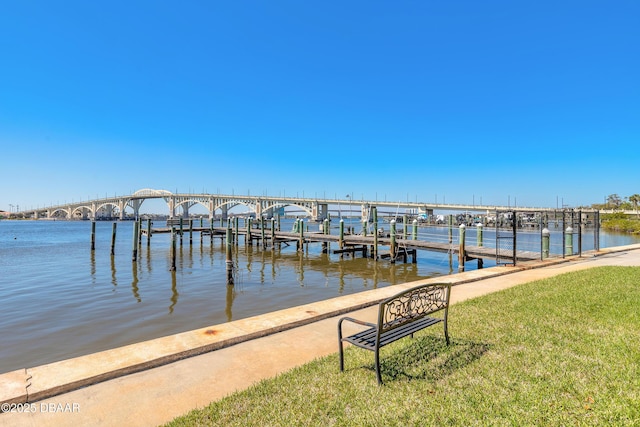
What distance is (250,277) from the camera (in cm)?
1836

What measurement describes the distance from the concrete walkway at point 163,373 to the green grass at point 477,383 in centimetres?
41

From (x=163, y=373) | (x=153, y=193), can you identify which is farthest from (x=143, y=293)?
(x=153, y=193)

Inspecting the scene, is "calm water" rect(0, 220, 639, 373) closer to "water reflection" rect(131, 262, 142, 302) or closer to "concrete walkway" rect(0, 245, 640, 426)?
"water reflection" rect(131, 262, 142, 302)

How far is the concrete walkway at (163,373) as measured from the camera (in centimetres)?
366

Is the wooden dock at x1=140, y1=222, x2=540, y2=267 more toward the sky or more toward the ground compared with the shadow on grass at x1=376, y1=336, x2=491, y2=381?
more toward the ground

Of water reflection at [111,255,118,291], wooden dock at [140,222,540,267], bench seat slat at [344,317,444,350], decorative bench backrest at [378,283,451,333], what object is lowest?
water reflection at [111,255,118,291]

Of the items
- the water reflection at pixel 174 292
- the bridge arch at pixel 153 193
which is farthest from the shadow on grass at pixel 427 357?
the bridge arch at pixel 153 193

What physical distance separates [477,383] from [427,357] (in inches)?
34.2

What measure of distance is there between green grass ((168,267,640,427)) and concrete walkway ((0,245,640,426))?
1.36ft

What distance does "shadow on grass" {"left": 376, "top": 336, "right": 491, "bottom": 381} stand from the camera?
416cm

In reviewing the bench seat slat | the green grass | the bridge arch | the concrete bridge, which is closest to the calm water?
the green grass

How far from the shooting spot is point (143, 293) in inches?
→ 574

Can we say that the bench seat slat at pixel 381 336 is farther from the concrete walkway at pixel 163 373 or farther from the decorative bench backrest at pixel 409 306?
the concrete walkway at pixel 163 373

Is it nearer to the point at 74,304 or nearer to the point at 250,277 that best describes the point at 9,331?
the point at 74,304
